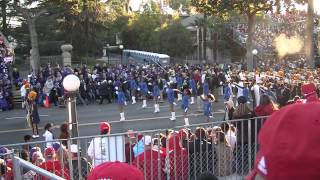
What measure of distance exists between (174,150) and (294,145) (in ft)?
18.7

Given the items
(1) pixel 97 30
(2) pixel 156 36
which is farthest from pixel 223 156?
(2) pixel 156 36

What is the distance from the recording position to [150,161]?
6.78 metres

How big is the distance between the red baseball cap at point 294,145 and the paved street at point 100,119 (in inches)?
665

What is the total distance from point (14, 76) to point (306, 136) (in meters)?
33.5

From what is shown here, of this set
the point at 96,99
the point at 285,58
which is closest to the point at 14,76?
the point at 96,99

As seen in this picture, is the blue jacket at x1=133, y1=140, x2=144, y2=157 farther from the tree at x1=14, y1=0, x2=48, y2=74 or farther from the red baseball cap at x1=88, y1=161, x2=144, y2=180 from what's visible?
the tree at x1=14, y1=0, x2=48, y2=74

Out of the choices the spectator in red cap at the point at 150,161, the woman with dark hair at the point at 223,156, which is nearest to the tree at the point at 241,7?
the woman with dark hair at the point at 223,156

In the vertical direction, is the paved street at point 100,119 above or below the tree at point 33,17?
below

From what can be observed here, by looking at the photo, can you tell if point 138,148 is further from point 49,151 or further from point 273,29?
point 273,29

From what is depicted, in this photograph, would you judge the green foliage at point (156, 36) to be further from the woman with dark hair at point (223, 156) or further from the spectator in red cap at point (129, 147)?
the spectator in red cap at point (129, 147)

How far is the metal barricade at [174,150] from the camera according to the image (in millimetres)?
6715

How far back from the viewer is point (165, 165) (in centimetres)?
691

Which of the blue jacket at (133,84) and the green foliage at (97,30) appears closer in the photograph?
the blue jacket at (133,84)

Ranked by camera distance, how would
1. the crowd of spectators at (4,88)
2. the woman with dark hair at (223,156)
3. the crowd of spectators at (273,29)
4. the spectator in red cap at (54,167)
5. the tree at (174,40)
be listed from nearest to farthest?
the spectator in red cap at (54,167) < the woman with dark hair at (223,156) < the crowd of spectators at (4,88) < the crowd of spectators at (273,29) < the tree at (174,40)
